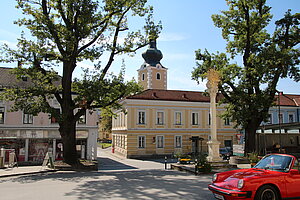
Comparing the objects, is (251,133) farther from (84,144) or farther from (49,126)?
(49,126)

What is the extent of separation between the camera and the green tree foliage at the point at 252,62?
2084cm

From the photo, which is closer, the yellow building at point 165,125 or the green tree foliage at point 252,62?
the green tree foliage at point 252,62

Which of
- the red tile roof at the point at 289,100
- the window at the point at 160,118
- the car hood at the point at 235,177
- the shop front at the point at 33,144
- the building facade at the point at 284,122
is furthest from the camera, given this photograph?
the red tile roof at the point at 289,100

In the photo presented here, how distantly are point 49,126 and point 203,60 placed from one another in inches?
648

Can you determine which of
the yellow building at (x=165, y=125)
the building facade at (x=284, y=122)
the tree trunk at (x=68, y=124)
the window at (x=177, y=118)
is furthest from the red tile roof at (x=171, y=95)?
the tree trunk at (x=68, y=124)

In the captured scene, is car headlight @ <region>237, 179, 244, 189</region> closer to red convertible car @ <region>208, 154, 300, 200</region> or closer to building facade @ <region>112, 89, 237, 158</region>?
red convertible car @ <region>208, 154, 300, 200</region>

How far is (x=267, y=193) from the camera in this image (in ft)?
21.9

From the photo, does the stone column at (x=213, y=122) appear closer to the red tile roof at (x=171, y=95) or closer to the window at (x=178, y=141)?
the red tile roof at (x=171, y=95)

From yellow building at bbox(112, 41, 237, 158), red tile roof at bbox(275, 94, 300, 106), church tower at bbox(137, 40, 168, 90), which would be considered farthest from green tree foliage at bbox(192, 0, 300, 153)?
church tower at bbox(137, 40, 168, 90)

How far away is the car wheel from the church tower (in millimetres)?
46609

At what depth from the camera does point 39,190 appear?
9734 millimetres

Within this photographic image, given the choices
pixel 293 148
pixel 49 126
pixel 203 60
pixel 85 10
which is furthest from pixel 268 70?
pixel 49 126

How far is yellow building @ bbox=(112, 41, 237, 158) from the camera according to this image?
33156 millimetres

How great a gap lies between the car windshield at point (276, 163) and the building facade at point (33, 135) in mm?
20435
